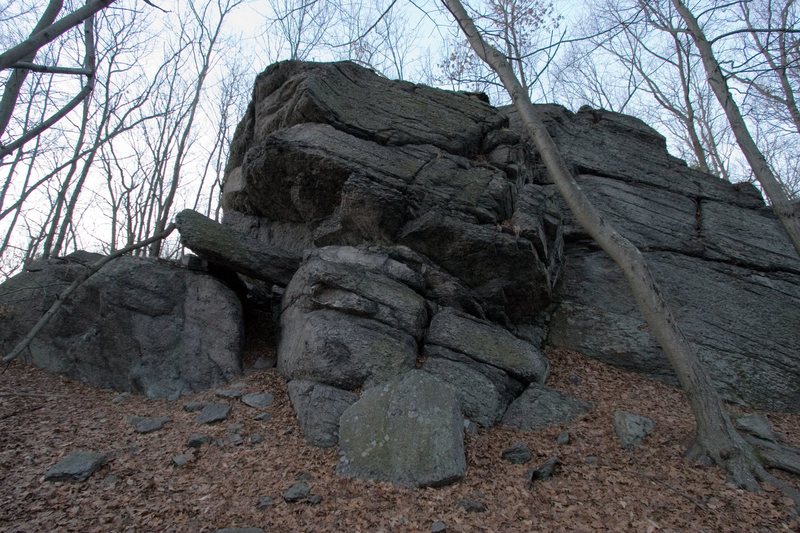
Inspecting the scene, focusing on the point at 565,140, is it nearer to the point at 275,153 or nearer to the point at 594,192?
the point at 594,192

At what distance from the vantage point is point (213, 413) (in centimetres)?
663

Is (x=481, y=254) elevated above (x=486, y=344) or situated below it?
above

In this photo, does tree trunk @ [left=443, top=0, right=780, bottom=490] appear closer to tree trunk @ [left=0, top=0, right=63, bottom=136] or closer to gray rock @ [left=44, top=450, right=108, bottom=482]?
tree trunk @ [left=0, top=0, right=63, bottom=136]

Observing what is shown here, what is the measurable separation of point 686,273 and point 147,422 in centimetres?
1150

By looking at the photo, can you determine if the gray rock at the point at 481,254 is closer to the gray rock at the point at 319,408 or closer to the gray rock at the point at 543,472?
the gray rock at the point at 319,408

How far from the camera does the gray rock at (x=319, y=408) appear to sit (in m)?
6.02

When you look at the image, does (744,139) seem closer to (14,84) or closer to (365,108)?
(365,108)

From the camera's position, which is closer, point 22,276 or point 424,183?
point 22,276

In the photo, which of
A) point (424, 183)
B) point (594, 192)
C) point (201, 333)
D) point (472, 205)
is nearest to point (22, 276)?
point (201, 333)

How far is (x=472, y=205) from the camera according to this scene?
959 centimetres

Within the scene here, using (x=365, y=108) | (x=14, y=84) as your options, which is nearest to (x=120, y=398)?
(x=14, y=84)

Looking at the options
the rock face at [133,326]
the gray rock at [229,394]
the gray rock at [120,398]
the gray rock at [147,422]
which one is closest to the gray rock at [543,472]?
the gray rock at [229,394]

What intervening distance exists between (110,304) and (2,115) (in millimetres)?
4158

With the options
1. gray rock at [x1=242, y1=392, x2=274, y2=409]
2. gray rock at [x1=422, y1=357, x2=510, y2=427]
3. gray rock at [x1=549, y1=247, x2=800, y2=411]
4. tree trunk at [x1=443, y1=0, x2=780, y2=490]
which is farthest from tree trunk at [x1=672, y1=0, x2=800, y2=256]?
gray rock at [x1=242, y1=392, x2=274, y2=409]
